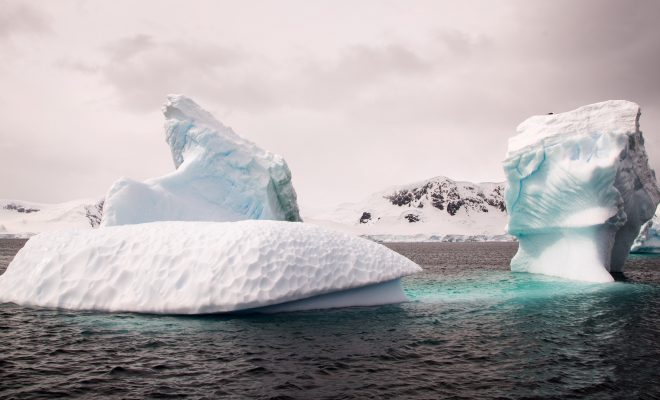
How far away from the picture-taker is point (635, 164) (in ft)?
79.7

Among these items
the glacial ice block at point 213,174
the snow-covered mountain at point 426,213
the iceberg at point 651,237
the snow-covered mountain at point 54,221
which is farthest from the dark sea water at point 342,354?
the snow-covered mountain at point 426,213

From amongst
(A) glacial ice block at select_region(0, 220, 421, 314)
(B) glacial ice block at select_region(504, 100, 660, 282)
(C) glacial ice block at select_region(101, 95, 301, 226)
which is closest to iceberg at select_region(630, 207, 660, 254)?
(B) glacial ice block at select_region(504, 100, 660, 282)

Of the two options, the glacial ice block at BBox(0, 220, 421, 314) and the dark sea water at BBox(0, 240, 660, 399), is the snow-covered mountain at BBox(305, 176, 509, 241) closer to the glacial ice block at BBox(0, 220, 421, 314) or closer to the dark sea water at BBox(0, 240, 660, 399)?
the glacial ice block at BBox(0, 220, 421, 314)

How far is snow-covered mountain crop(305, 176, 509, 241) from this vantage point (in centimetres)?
15962

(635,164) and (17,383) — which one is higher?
(635,164)

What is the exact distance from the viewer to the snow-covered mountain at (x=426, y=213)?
15962 centimetres

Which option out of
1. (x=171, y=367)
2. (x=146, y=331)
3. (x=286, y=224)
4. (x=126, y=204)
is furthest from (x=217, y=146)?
(x=171, y=367)

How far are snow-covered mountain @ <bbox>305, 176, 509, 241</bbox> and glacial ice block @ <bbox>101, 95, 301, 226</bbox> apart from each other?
11146 cm

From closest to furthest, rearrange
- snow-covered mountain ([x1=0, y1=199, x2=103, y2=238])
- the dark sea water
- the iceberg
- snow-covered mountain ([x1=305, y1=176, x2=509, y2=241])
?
the dark sea water
the iceberg
snow-covered mountain ([x1=0, y1=199, x2=103, y2=238])
snow-covered mountain ([x1=305, y1=176, x2=509, y2=241])

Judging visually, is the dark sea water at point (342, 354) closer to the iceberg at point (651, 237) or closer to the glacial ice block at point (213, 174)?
the glacial ice block at point (213, 174)

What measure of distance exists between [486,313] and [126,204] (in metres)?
17.5

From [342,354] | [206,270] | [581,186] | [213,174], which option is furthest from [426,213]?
[342,354]

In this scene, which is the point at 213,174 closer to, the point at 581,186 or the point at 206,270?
the point at 206,270

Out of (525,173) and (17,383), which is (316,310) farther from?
(525,173)
